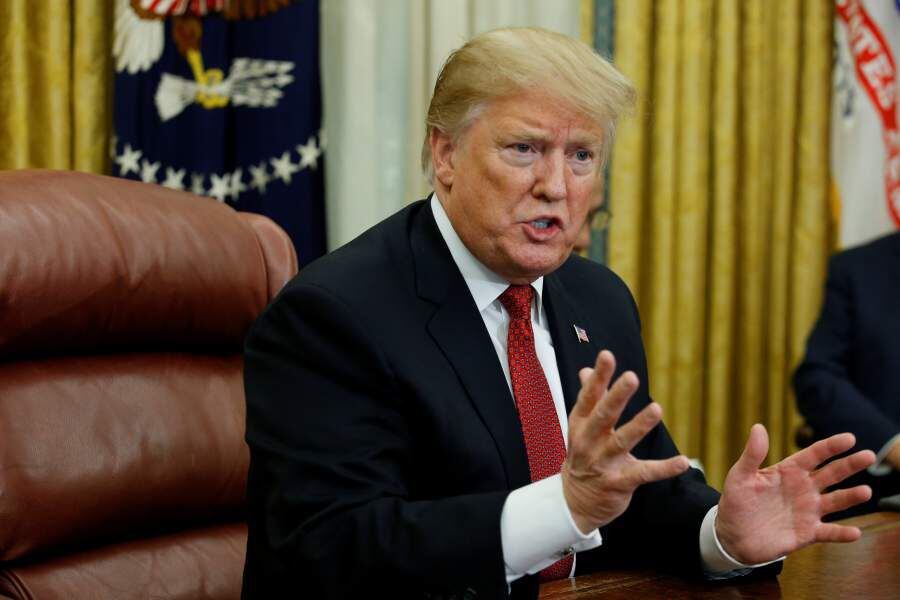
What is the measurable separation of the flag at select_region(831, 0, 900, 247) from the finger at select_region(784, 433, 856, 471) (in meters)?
2.36

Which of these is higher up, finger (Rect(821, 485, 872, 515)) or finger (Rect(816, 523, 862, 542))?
finger (Rect(821, 485, 872, 515))

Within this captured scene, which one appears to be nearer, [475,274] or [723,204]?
[475,274]

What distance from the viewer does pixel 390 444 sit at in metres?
1.44

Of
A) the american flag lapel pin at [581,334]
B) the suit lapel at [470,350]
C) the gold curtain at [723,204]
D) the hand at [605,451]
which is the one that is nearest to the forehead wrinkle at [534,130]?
the suit lapel at [470,350]

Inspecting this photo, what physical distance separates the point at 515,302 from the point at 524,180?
19cm

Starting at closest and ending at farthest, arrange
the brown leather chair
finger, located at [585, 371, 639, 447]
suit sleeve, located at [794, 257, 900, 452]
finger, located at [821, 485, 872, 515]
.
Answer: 1. finger, located at [585, 371, 639, 447]
2. finger, located at [821, 485, 872, 515]
3. the brown leather chair
4. suit sleeve, located at [794, 257, 900, 452]

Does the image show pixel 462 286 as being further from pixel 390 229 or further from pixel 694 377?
pixel 694 377

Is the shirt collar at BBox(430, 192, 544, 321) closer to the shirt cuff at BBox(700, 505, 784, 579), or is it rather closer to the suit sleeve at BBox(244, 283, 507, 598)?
the suit sleeve at BBox(244, 283, 507, 598)

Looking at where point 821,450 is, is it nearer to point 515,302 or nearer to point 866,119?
point 515,302

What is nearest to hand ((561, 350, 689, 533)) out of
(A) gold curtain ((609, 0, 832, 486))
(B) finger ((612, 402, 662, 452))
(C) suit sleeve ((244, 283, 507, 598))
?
(B) finger ((612, 402, 662, 452))

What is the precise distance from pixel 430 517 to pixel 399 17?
1.95 metres

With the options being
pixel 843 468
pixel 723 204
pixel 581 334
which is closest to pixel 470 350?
pixel 581 334

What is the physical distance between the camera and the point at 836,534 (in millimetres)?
1390

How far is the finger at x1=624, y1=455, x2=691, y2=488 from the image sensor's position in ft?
4.00
